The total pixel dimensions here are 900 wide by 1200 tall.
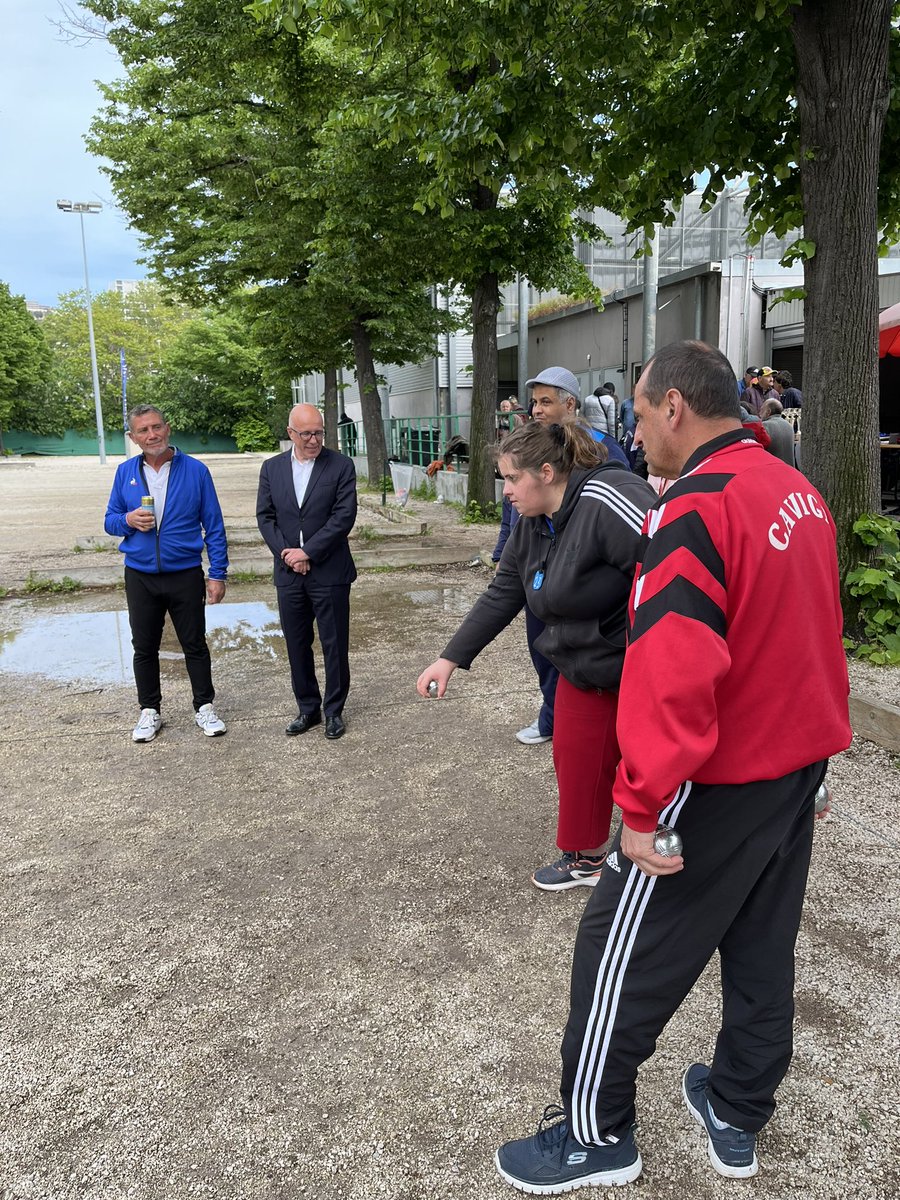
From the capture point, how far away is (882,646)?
18.8ft

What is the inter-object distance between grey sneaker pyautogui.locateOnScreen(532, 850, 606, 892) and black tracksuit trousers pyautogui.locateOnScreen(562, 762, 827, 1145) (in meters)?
1.36

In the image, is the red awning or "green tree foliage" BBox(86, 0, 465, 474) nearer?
the red awning

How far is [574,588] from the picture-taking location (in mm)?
2727

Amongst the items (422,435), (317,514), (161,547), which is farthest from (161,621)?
(422,435)

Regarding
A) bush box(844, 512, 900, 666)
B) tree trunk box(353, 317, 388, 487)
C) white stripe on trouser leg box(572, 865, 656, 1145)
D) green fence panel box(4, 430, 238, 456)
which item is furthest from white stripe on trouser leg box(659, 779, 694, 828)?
green fence panel box(4, 430, 238, 456)

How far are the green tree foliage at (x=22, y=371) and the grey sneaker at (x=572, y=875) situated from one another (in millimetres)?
64637

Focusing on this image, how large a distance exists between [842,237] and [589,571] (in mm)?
4313

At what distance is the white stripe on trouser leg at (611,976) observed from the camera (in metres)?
1.78

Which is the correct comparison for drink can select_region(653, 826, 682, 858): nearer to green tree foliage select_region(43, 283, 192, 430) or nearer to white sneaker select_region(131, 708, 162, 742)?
white sneaker select_region(131, 708, 162, 742)

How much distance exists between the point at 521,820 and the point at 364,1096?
Answer: 1.76 meters

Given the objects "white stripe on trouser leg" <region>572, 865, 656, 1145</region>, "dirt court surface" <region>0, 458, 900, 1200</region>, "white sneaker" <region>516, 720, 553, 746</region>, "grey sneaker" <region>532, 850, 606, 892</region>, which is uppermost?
"white stripe on trouser leg" <region>572, 865, 656, 1145</region>

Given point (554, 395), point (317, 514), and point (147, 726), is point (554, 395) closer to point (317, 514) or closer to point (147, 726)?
point (317, 514)

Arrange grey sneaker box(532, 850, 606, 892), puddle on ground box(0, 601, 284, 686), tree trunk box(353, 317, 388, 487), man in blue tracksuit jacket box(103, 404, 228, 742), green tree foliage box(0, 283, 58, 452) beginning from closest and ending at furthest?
grey sneaker box(532, 850, 606, 892) < man in blue tracksuit jacket box(103, 404, 228, 742) < puddle on ground box(0, 601, 284, 686) < tree trunk box(353, 317, 388, 487) < green tree foliage box(0, 283, 58, 452)

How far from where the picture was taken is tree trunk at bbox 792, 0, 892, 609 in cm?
545
